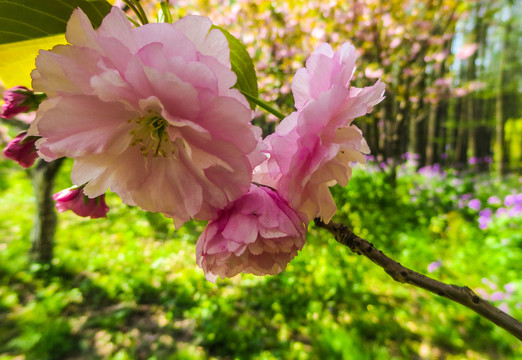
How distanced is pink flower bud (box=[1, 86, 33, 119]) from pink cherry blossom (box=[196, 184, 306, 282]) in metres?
0.38

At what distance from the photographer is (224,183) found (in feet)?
1.07

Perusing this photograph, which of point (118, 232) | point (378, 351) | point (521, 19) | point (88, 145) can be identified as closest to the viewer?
point (88, 145)

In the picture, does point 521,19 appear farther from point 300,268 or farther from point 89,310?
point 89,310

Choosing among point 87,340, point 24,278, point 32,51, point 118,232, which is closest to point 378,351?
point 87,340

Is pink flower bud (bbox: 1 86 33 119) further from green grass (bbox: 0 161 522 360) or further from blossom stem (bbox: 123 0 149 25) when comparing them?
green grass (bbox: 0 161 522 360)

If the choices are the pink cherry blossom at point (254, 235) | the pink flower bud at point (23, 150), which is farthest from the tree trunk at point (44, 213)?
the pink cherry blossom at point (254, 235)

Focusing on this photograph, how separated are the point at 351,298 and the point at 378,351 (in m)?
0.58

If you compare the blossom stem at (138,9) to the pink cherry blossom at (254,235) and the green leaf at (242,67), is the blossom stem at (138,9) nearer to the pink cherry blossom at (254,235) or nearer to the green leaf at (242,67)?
the green leaf at (242,67)

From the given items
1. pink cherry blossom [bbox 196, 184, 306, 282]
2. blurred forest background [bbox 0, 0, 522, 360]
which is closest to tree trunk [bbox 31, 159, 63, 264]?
blurred forest background [bbox 0, 0, 522, 360]

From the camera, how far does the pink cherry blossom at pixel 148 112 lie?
279mm

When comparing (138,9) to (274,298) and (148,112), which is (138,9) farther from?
(274,298)

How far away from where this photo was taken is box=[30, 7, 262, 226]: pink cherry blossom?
0.92 ft

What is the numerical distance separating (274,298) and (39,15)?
246 centimetres

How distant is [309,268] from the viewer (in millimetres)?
2850
